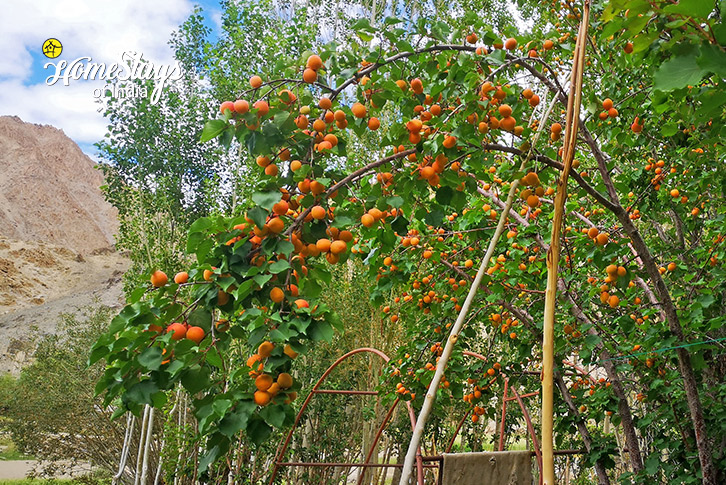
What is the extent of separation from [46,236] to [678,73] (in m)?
31.1

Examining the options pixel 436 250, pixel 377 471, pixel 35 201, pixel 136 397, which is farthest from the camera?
pixel 35 201

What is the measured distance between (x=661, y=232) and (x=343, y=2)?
23.9ft

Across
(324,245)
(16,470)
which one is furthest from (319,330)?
(16,470)

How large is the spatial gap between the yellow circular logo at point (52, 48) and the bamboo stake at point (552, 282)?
26.2ft

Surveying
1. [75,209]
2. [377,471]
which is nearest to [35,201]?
[75,209]

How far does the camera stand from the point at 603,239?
146 centimetres

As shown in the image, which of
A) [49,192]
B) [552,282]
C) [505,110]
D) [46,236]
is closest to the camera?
[552,282]

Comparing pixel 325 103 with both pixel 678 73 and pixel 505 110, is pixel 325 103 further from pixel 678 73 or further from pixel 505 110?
pixel 678 73

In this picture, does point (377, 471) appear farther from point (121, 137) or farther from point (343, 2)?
point (343, 2)

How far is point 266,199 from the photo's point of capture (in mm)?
884

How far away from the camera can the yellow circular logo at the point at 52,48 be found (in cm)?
690

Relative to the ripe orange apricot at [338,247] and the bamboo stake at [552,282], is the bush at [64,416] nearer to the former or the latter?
the ripe orange apricot at [338,247]

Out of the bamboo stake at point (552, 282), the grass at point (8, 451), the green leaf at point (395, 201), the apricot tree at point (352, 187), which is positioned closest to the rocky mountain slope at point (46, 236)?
the grass at point (8, 451)

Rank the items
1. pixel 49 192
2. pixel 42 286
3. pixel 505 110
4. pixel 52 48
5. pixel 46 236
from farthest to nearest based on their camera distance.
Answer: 1. pixel 49 192
2. pixel 46 236
3. pixel 42 286
4. pixel 52 48
5. pixel 505 110
